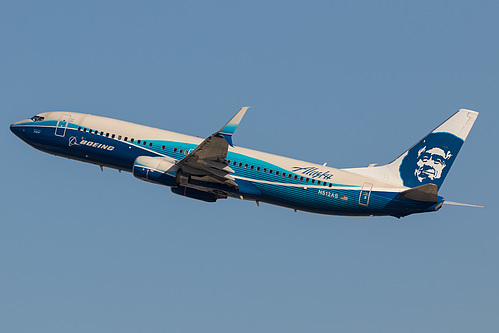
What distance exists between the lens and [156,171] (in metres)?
64.0

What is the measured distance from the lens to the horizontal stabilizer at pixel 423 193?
59.3 metres

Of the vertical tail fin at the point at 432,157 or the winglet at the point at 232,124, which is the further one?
the vertical tail fin at the point at 432,157

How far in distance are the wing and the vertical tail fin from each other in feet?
35.0

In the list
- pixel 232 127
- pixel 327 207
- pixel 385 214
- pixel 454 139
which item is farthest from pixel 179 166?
pixel 454 139

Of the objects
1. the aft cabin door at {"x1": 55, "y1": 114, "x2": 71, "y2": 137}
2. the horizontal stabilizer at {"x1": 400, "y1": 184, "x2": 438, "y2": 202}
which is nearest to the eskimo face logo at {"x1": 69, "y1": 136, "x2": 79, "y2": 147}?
the aft cabin door at {"x1": 55, "y1": 114, "x2": 71, "y2": 137}

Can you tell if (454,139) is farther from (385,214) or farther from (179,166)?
(179,166)

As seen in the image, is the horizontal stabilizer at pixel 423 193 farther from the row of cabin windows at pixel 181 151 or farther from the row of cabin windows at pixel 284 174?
the row of cabin windows at pixel 181 151

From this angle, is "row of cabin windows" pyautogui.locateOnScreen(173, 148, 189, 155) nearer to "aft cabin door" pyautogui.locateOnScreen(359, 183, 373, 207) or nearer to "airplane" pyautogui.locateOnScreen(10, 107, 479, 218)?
"airplane" pyautogui.locateOnScreen(10, 107, 479, 218)

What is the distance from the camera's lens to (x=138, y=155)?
219 feet

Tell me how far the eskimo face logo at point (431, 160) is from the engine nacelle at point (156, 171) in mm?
18006

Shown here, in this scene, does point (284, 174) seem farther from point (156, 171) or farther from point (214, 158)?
point (156, 171)

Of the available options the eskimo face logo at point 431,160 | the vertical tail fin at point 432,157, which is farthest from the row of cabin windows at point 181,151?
the eskimo face logo at point 431,160

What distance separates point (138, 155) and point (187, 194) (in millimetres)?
5111

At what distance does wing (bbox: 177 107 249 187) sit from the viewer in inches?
2340
